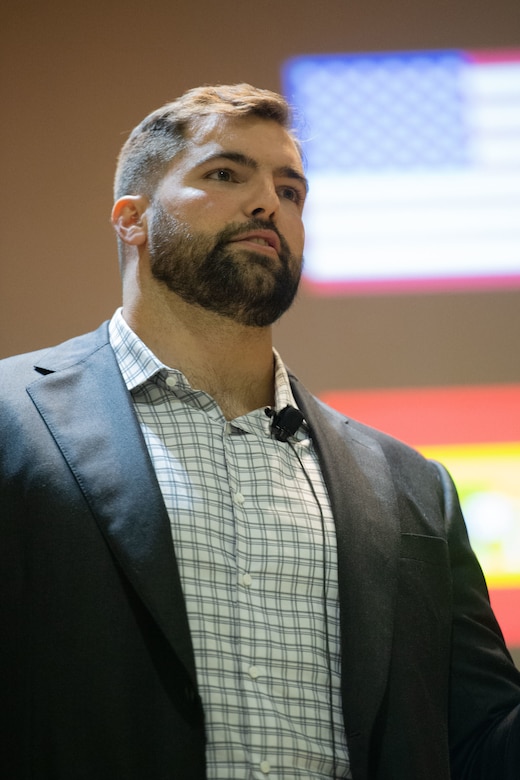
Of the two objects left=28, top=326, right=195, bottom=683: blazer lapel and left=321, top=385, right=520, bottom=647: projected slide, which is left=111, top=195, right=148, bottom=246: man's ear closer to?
left=28, top=326, right=195, bottom=683: blazer lapel

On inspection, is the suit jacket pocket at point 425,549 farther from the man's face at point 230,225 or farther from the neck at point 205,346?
the man's face at point 230,225

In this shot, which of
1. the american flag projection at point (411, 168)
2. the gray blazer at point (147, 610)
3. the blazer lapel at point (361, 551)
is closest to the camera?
the gray blazer at point (147, 610)

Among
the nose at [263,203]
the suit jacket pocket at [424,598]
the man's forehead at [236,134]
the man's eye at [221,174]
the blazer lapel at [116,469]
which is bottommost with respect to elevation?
the suit jacket pocket at [424,598]

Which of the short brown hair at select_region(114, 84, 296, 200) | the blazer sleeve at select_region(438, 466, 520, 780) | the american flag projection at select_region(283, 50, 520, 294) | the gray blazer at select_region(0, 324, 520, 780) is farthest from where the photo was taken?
the american flag projection at select_region(283, 50, 520, 294)

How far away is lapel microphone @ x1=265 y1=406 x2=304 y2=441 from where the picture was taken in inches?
75.2

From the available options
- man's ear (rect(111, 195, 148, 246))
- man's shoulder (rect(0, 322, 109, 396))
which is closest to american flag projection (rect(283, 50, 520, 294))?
man's ear (rect(111, 195, 148, 246))

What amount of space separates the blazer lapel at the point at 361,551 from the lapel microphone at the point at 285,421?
42mm

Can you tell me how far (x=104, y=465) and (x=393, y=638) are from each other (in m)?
0.56

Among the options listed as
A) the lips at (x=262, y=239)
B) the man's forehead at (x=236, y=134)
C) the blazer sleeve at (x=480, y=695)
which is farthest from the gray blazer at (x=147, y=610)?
the man's forehead at (x=236, y=134)

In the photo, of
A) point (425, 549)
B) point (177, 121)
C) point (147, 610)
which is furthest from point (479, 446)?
point (147, 610)

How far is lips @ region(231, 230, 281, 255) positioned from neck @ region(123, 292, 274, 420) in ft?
0.49

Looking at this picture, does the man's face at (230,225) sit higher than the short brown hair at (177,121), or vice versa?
the short brown hair at (177,121)

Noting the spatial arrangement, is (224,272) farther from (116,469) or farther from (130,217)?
(116,469)

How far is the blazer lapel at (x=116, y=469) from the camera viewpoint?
1.54 meters
